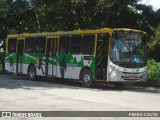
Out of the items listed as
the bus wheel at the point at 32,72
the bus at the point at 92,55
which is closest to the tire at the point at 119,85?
the bus at the point at 92,55

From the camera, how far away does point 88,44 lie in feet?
73.5

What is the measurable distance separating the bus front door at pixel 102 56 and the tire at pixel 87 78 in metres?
0.63

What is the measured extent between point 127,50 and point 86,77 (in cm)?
261

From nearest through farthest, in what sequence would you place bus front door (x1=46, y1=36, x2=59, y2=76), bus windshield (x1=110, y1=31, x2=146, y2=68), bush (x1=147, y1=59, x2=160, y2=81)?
bus windshield (x1=110, y1=31, x2=146, y2=68) < bush (x1=147, y1=59, x2=160, y2=81) < bus front door (x1=46, y1=36, x2=59, y2=76)

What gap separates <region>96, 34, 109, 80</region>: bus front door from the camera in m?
21.4

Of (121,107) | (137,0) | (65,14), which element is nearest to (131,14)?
(137,0)

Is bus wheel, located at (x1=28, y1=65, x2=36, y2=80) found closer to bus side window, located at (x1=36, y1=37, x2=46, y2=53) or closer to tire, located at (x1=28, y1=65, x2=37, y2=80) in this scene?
tire, located at (x1=28, y1=65, x2=37, y2=80)

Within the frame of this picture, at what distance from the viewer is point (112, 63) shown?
2102cm

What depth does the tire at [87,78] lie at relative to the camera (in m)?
22.3

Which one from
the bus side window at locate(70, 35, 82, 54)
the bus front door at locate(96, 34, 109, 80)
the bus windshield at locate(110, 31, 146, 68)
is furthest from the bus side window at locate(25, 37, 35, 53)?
the bus windshield at locate(110, 31, 146, 68)

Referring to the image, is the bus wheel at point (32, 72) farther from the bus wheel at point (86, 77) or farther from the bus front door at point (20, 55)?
the bus wheel at point (86, 77)

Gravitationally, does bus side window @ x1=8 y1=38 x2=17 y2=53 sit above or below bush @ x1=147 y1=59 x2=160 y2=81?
above

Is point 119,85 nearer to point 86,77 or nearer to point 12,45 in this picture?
point 86,77

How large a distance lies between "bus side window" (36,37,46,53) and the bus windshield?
631cm
